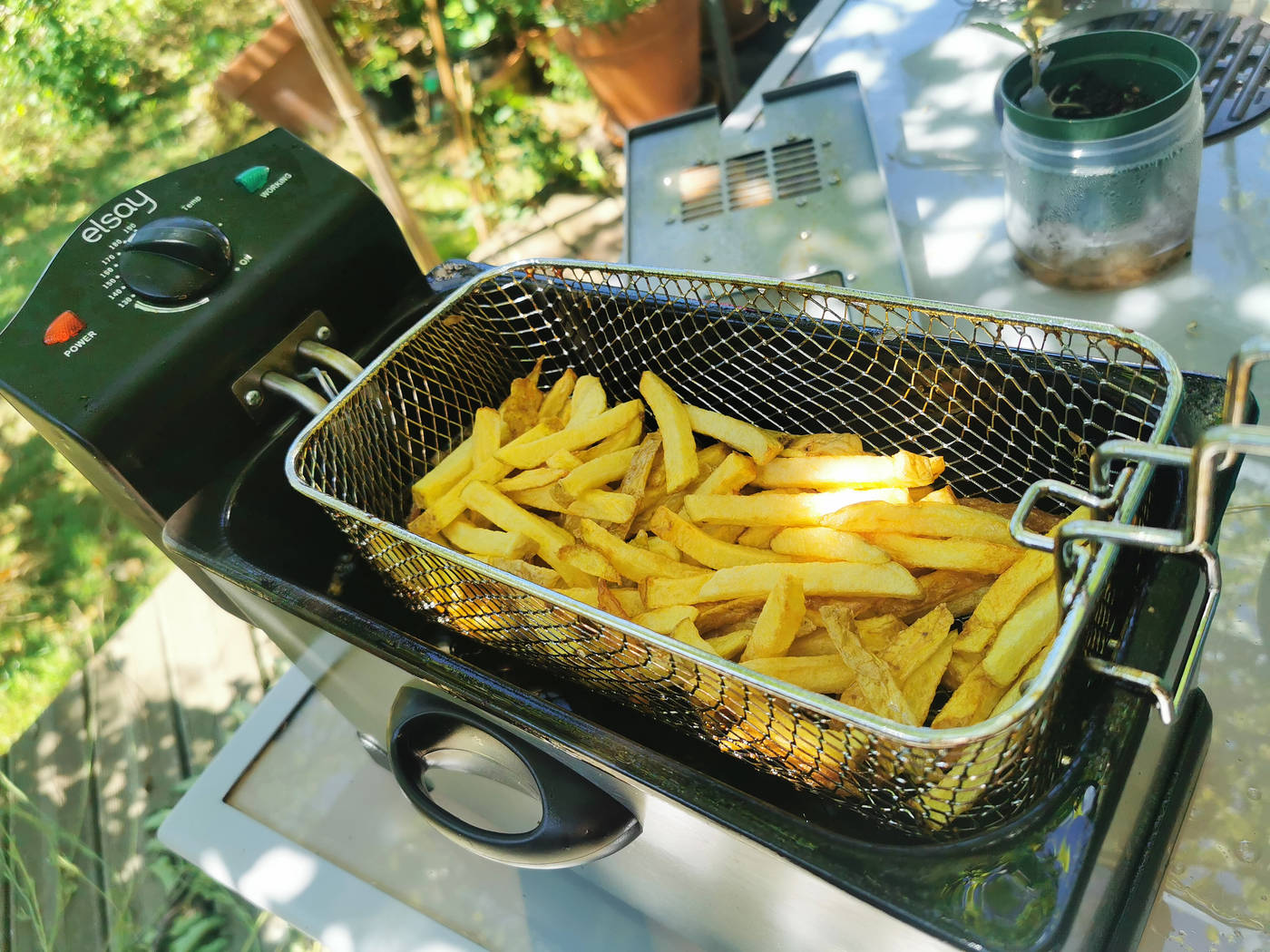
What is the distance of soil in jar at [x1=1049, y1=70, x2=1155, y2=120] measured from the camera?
5.24ft

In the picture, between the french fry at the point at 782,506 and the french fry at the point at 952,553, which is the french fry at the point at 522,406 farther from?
the french fry at the point at 952,553

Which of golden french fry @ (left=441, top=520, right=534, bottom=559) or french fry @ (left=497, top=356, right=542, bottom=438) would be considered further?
french fry @ (left=497, top=356, right=542, bottom=438)


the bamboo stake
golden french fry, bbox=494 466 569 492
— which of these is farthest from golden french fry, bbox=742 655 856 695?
the bamboo stake

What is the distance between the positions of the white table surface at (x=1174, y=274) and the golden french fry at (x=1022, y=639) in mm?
480

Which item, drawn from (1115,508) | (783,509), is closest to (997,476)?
(783,509)

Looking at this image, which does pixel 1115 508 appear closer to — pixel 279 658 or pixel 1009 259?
pixel 1009 259

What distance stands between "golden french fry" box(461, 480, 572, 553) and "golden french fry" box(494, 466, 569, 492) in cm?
3

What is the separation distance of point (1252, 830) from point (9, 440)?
16.0 feet

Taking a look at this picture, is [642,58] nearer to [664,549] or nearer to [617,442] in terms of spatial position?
[617,442]

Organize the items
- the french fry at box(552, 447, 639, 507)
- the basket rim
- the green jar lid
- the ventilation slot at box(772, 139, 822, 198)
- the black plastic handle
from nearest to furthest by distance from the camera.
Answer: the basket rim, the black plastic handle, the french fry at box(552, 447, 639, 507), the green jar lid, the ventilation slot at box(772, 139, 822, 198)

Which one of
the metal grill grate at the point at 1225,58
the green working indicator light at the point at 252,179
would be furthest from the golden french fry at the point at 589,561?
the metal grill grate at the point at 1225,58

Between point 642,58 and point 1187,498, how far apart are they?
3.94 m

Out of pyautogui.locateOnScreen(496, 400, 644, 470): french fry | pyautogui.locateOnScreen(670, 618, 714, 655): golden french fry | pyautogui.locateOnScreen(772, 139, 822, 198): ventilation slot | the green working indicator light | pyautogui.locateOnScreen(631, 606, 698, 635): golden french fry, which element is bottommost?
pyautogui.locateOnScreen(772, 139, 822, 198): ventilation slot

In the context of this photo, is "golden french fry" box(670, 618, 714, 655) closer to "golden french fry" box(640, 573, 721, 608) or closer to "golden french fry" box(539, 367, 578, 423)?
"golden french fry" box(640, 573, 721, 608)
